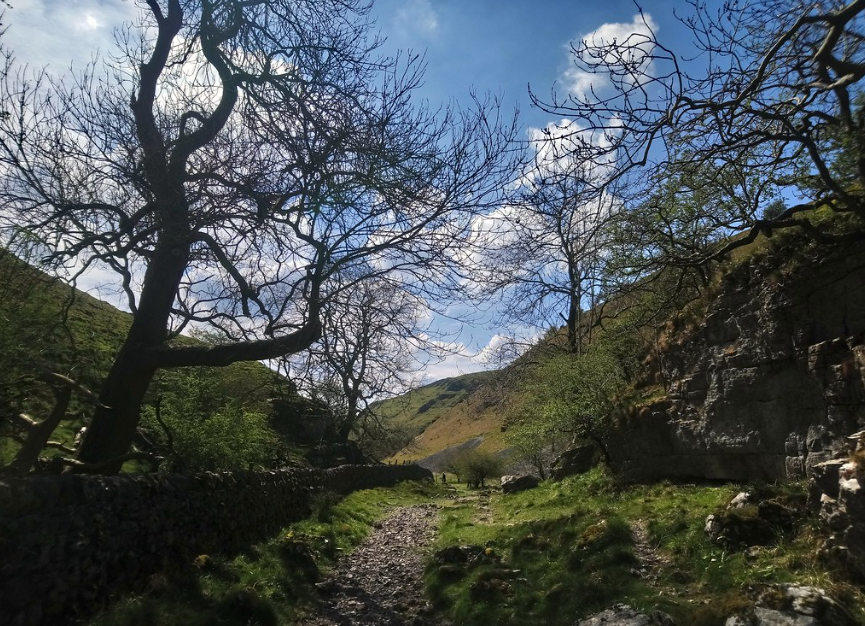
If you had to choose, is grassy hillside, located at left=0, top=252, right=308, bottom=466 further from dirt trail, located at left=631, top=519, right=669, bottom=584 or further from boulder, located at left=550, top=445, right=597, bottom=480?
boulder, located at left=550, top=445, right=597, bottom=480

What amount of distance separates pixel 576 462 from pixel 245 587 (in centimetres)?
1456

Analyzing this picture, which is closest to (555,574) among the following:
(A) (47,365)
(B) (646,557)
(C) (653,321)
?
(B) (646,557)

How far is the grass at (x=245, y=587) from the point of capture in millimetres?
6117

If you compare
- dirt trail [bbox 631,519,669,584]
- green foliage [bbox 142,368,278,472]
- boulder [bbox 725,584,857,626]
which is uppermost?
green foliage [bbox 142,368,278,472]

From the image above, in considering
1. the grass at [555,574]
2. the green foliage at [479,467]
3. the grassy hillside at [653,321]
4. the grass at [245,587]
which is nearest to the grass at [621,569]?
the grass at [555,574]

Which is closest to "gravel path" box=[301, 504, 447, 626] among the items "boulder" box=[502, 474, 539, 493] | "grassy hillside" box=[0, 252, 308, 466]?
"grassy hillside" box=[0, 252, 308, 466]

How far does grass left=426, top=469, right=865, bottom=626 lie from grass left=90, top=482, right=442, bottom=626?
220cm

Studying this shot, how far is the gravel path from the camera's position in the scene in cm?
737

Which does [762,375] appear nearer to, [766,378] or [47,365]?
[766,378]

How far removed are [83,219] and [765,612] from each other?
8.82 m

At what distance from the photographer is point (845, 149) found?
7301mm

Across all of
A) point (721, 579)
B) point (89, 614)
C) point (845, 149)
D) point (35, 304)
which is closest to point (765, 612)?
point (721, 579)

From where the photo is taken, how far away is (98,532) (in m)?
6.31

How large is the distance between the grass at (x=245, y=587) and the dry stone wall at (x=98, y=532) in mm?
315
